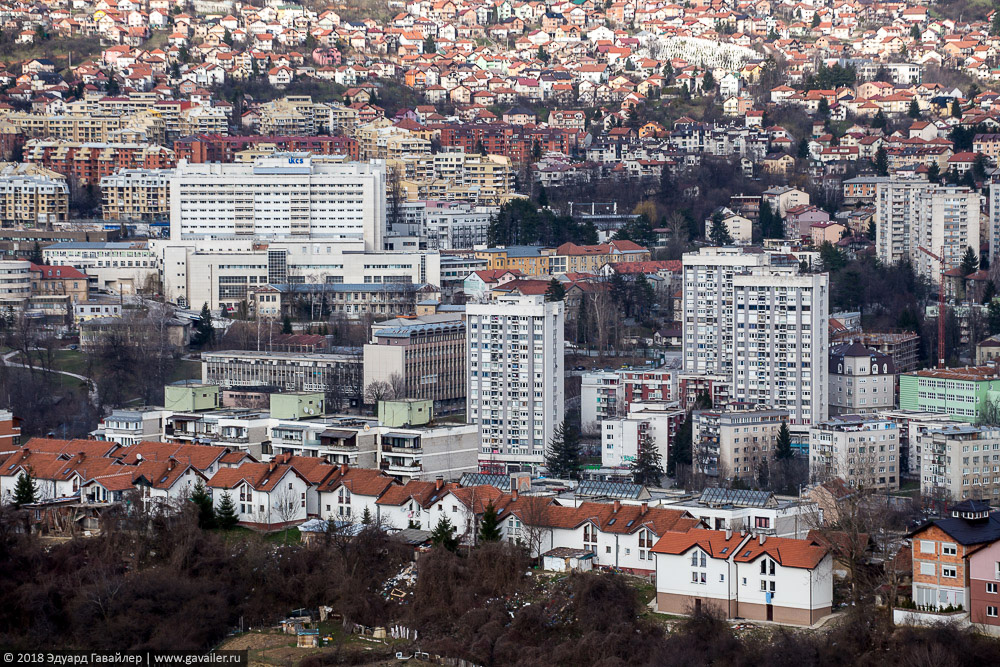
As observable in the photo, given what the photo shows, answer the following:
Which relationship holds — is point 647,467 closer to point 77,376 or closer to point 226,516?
point 226,516

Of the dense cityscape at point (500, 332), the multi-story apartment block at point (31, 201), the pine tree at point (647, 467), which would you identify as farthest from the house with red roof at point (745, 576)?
the multi-story apartment block at point (31, 201)

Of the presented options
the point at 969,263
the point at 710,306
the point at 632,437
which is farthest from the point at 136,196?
the point at 632,437

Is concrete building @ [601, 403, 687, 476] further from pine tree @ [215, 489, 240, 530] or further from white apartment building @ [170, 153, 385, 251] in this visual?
white apartment building @ [170, 153, 385, 251]

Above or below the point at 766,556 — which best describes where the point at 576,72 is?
above

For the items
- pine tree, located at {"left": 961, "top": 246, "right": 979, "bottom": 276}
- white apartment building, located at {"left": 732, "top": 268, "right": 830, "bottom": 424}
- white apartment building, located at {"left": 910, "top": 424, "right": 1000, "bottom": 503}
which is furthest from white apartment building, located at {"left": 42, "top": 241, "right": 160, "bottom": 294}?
white apartment building, located at {"left": 910, "top": 424, "right": 1000, "bottom": 503}

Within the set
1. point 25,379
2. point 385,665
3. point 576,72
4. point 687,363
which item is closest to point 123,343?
point 25,379

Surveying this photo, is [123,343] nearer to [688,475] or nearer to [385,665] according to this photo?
[688,475]
